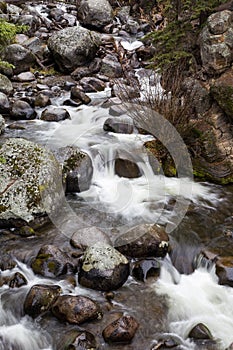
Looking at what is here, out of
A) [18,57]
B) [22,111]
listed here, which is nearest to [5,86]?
[22,111]

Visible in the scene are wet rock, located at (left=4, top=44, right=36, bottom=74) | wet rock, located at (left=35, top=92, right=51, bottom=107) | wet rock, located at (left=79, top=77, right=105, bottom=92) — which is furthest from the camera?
wet rock, located at (left=4, top=44, right=36, bottom=74)

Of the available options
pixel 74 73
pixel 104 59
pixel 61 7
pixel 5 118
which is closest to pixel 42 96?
pixel 5 118

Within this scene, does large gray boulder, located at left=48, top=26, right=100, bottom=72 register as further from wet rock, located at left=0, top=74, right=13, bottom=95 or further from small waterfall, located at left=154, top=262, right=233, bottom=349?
small waterfall, located at left=154, top=262, right=233, bottom=349

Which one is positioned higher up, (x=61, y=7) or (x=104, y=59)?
(x=61, y=7)

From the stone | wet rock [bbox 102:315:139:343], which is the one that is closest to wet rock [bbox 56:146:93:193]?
wet rock [bbox 102:315:139:343]

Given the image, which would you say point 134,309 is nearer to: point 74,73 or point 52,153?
point 52,153

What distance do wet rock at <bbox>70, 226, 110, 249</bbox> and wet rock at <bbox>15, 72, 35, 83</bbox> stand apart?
7125mm

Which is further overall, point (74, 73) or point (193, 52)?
point (74, 73)

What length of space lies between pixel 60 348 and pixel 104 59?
9828 millimetres

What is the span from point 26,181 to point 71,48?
7.49 metres

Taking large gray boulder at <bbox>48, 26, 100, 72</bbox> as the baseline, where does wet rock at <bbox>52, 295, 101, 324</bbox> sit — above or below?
below

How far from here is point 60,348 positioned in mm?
3697

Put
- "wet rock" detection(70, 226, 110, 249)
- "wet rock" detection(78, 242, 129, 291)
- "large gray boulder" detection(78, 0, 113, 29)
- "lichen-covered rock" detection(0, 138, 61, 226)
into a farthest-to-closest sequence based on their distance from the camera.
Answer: "large gray boulder" detection(78, 0, 113, 29), "lichen-covered rock" detection(0, 138, 61, 226), "wet rock" detection(70, 226, 110, 249), "wet rock" detection(78, 242, 129, 291)

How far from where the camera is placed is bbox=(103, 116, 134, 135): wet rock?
25.4 ft
